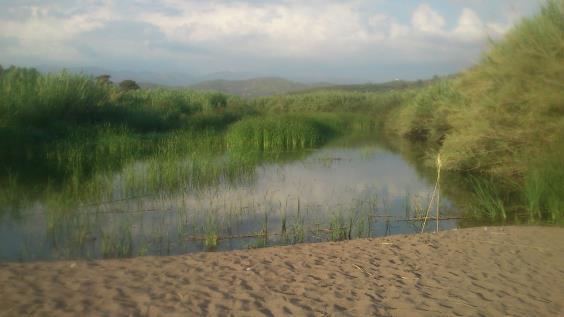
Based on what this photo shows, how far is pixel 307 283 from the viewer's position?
5.12 metres

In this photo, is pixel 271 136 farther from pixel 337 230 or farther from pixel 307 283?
pixel 307 283

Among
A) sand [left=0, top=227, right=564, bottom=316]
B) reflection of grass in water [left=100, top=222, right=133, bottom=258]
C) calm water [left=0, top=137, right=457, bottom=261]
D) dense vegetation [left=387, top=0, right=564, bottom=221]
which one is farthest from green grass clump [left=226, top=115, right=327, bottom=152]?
sand [left=0, top=227, right=564, bottom=316]

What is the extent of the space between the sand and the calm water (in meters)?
1.03

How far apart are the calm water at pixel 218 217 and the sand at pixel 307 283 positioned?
1035mm

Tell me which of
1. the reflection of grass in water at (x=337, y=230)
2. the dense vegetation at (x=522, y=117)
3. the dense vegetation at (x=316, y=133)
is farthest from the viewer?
the dense vegetation at (x=316, y=133)

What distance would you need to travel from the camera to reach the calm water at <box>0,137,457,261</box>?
6.91 meters

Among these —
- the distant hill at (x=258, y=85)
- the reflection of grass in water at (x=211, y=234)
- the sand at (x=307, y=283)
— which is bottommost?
the reflection of grass in water at (x=211, y=234)

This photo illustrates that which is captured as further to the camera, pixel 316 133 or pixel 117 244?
pixel 316 133

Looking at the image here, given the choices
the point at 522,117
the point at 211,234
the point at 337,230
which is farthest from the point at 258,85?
the point at 211,234

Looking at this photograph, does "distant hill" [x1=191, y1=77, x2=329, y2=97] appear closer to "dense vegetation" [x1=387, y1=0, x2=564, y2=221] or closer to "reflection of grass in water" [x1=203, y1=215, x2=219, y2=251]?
"dense vegetation" [x1=387, y1=0, x2=564, y2=221]

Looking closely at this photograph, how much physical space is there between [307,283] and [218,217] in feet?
11.9

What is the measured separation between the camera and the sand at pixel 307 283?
4438 mm

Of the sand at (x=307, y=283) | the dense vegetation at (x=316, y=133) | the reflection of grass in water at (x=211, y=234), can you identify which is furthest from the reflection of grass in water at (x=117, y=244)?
the dense vegetation at (x=316, y=133)

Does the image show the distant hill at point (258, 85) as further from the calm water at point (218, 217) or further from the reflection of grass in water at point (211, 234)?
the reflection of grass in water at point (211, 234)
